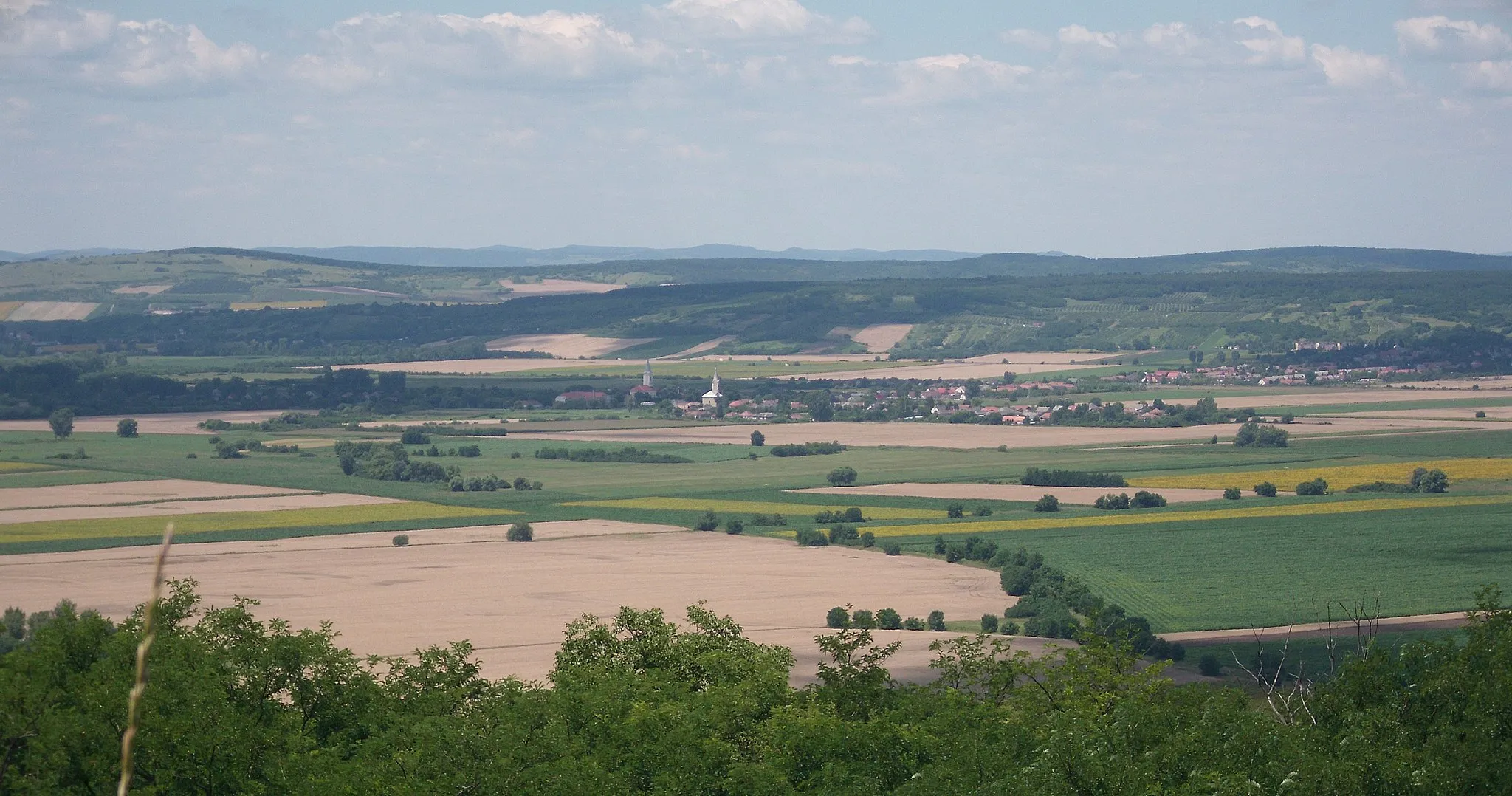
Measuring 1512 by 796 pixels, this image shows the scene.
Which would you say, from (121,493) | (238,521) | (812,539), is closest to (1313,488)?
(812,539)

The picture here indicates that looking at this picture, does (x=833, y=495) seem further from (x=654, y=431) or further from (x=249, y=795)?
(x=249, y=795)

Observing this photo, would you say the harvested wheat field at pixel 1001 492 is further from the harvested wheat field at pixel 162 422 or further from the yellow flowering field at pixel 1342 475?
the harvested wheat field at pixel 162 422

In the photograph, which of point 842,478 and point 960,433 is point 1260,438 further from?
point 842,478

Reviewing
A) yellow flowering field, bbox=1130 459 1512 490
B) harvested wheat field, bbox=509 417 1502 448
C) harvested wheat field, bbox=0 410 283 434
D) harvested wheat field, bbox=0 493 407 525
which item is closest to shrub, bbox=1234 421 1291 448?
harvested wheat field, bbox=509 417 1502 448

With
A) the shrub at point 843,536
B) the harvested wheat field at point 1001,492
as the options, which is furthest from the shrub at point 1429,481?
the shrub at point 843,536

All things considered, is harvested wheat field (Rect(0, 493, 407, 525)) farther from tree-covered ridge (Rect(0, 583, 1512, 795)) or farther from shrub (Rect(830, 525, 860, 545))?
tree-covered ridge (Rect(0, 583, 1512, 795))

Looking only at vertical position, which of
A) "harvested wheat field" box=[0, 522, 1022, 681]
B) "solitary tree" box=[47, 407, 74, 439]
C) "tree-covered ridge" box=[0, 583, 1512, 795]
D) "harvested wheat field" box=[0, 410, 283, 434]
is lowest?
"harvested wheat field" box=[0, 522, 1022, 681]
